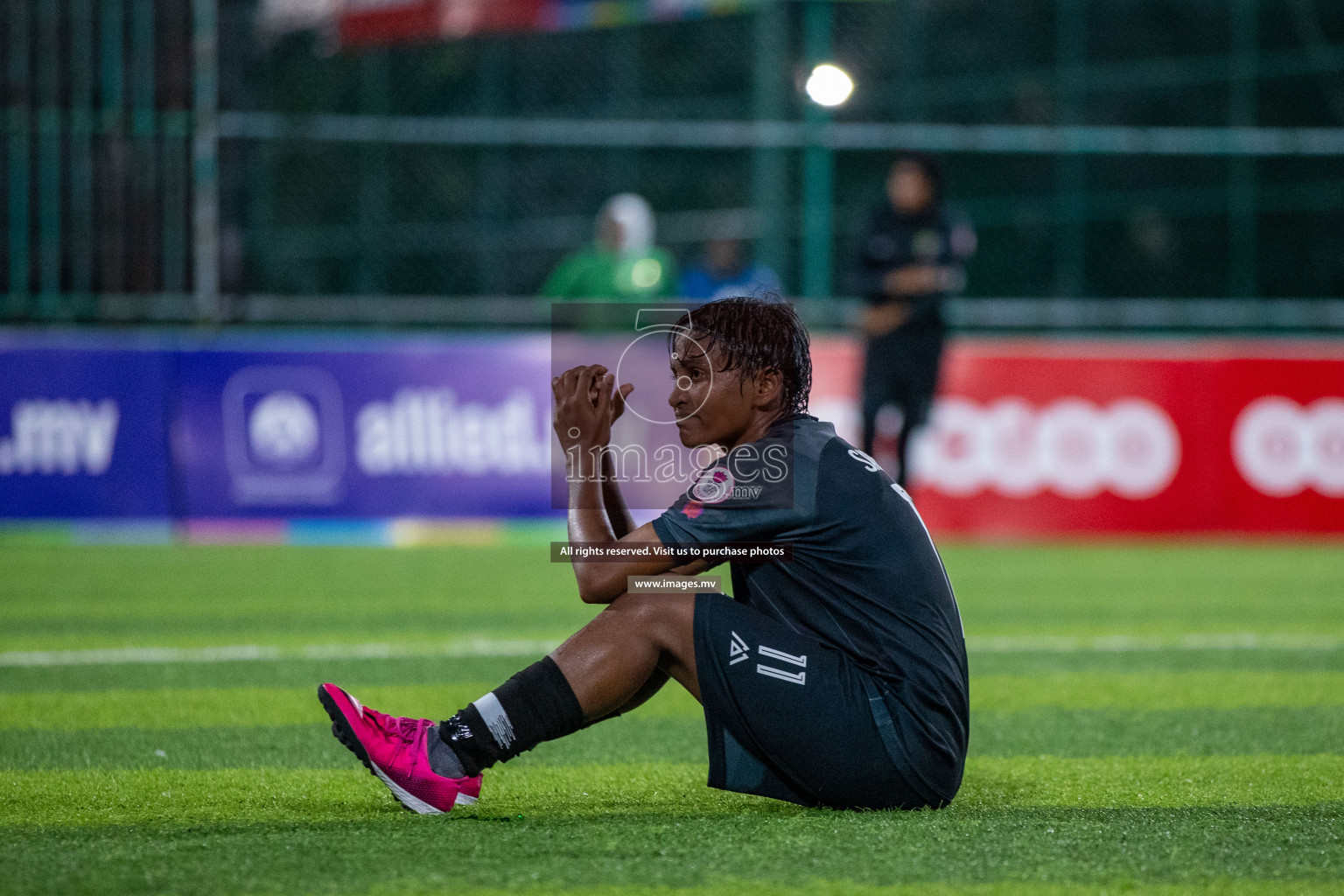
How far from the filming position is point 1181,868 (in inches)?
126

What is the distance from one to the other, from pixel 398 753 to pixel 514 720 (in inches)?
10.6

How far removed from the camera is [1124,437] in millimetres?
11766

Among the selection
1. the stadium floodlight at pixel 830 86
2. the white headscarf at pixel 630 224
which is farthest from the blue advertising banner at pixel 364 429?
the stadium floodlight at pixel 830 86

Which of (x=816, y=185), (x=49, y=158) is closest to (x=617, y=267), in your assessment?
(x=816, y=185)

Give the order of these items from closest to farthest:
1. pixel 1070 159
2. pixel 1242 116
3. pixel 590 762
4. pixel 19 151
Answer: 1. pixel 590 762
2. pixel 19 151
3. pixel 1242 116
4. pixel 1070 159

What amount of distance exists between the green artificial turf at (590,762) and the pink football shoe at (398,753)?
0.06 meters

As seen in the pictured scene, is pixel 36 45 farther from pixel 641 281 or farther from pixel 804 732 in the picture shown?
pixel 804 732

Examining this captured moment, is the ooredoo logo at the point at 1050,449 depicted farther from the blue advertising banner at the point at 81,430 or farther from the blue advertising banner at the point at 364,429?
the blue advertising banner at the point at 81,430

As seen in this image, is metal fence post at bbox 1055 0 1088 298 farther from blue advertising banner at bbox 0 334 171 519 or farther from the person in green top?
blue advertising banner at bbox 0 334 171 519

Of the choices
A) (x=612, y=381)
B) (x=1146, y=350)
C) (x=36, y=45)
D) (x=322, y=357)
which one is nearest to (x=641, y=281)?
(x=322, y=357)

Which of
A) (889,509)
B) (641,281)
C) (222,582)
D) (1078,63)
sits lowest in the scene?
(222,582)

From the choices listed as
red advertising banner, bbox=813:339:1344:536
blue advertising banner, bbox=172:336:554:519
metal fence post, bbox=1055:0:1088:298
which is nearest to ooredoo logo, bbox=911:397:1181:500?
red advertising banner, bbox=813:339:1344:536

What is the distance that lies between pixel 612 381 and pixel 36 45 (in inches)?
393

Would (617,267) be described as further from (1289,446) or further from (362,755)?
(362,755)
